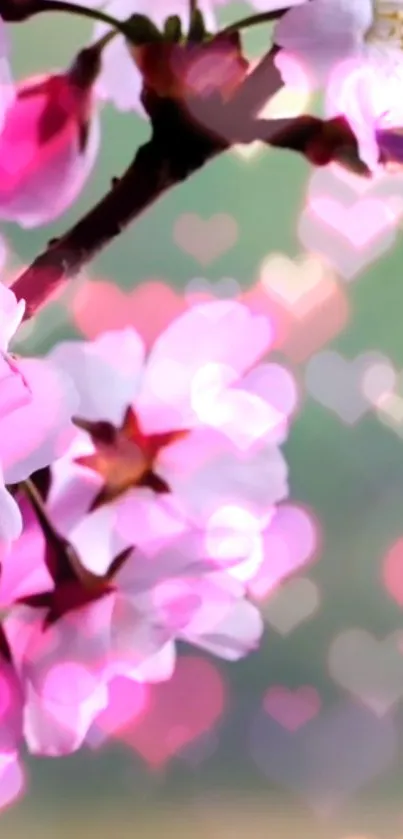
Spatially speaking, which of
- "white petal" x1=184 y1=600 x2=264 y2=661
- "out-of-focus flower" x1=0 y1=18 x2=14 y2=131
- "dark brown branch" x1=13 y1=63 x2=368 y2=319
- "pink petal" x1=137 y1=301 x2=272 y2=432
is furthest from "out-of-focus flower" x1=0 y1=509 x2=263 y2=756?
"out-of-focus flower" x1=0 y1=18 x2=14 y2=131

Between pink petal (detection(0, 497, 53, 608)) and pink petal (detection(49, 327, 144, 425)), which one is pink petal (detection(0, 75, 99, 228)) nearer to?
pink petal (detection(49, 327, 144, 425))

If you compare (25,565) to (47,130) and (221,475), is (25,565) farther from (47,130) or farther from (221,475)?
(47,130)

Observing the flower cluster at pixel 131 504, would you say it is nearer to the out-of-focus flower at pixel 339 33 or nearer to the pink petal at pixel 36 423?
the pink petal at pixel 36 423

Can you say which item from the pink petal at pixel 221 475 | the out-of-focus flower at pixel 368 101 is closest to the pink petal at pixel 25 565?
the pink petal at pixel 221 475

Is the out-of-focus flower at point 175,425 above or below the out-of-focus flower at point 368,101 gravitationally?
below

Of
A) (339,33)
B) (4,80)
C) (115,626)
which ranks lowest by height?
(115,626)

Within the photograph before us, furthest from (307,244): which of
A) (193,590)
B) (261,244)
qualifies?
(193,590)

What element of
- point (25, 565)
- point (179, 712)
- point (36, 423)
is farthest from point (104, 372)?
point (179, 712)

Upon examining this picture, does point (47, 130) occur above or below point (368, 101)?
above
